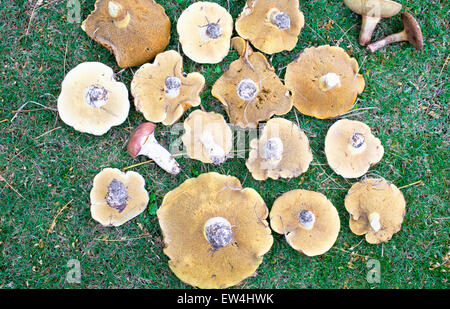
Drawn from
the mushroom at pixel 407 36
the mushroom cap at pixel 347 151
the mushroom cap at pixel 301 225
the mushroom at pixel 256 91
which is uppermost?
the mushroom at pixel 407 36

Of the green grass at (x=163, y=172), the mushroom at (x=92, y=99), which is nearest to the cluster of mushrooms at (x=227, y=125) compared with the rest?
the mushroom at (x=92, y=99)

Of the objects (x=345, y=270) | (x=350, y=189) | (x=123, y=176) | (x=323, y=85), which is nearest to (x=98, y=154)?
(x=123, y=176)

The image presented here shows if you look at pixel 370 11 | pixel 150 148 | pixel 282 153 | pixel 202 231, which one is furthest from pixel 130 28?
pixel 370 11

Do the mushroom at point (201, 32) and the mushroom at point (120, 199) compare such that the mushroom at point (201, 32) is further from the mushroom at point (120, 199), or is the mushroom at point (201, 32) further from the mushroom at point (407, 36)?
the mushroom at point (407, 36)

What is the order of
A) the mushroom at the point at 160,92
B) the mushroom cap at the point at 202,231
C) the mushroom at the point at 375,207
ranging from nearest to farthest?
the mushroom cap at the point at 202,231, the mushroom at the point at 160,92, the mushroom at the point at 375,207

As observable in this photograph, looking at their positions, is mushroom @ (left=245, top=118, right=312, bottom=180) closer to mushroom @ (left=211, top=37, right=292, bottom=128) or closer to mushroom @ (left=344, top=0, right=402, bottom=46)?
mushroom @ (left=211, top=37, right=292, bottom=128)

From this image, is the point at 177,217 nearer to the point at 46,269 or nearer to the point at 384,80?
the point at 46,269
